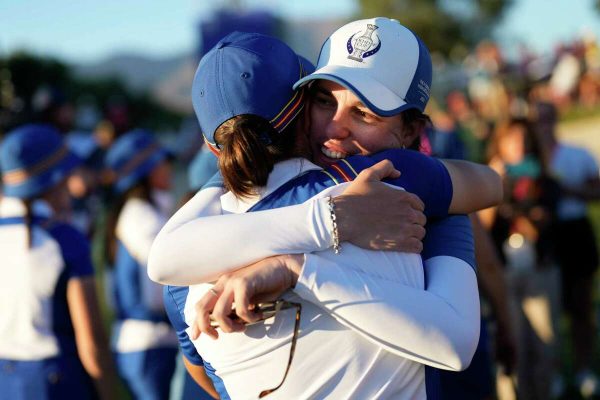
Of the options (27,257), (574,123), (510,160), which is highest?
(27,257)

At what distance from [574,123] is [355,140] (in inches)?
907

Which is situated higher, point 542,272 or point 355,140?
point 355,140

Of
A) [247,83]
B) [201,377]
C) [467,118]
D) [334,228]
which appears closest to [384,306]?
[334,228]

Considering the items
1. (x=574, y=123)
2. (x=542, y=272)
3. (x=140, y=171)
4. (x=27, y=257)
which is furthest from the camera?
(x=574, y=123)

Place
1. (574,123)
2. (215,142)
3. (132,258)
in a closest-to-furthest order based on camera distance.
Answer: (215,142) → (132,258) → (574,123)

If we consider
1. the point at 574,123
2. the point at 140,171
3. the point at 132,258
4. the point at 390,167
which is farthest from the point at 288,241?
the point at 574,123

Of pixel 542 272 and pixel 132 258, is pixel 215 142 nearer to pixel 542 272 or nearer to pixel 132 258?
pixel 132 258

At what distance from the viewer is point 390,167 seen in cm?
183

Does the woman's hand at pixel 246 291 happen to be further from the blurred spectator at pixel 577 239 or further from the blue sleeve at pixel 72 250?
the blurred spectator at pixel 577 239

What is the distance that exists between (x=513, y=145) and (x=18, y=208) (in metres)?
3.54

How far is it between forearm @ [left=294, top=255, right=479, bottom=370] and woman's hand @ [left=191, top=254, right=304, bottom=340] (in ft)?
0.12

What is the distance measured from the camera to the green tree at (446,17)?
54750 millimetres

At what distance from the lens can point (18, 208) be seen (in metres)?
4.01

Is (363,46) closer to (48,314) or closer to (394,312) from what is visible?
(394,312)
